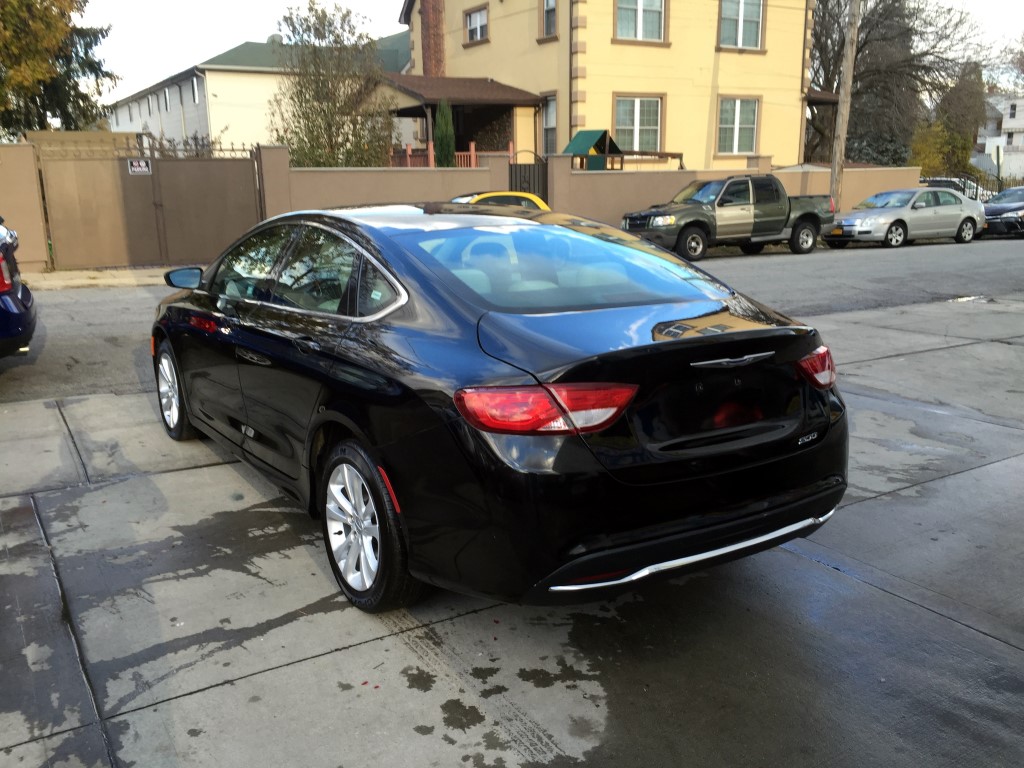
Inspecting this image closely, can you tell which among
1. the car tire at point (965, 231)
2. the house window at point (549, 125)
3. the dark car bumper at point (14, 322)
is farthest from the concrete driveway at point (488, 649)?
the house window at point (549, 125)

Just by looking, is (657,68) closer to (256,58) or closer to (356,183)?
(356,183)

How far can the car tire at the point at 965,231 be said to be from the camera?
23.9 meters

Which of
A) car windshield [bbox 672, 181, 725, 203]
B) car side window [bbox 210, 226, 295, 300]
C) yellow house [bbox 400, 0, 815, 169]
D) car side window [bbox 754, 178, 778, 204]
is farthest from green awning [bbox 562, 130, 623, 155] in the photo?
car side window [bbox 210, 226, 295, 300]

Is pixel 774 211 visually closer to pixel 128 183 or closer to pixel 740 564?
pixel 128 183

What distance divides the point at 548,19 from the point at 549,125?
304 cm

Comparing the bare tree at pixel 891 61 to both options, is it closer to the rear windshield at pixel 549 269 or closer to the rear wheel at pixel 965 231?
the rear wheel at pixel 965 231

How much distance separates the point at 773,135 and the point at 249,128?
22035 millimetres

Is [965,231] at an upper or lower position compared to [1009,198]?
lower

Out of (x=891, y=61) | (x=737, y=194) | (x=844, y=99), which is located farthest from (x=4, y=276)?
(x=891, y=61)

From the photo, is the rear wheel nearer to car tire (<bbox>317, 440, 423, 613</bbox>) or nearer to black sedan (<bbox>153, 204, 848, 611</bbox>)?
black sedan (<bbox>153, 204, 848, 611</bbox>)

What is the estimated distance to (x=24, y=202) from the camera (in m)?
16.8

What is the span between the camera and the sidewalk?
15438mm

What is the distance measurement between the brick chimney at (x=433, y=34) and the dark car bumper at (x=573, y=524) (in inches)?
1221

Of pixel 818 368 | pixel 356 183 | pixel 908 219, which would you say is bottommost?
pixel 908 219
